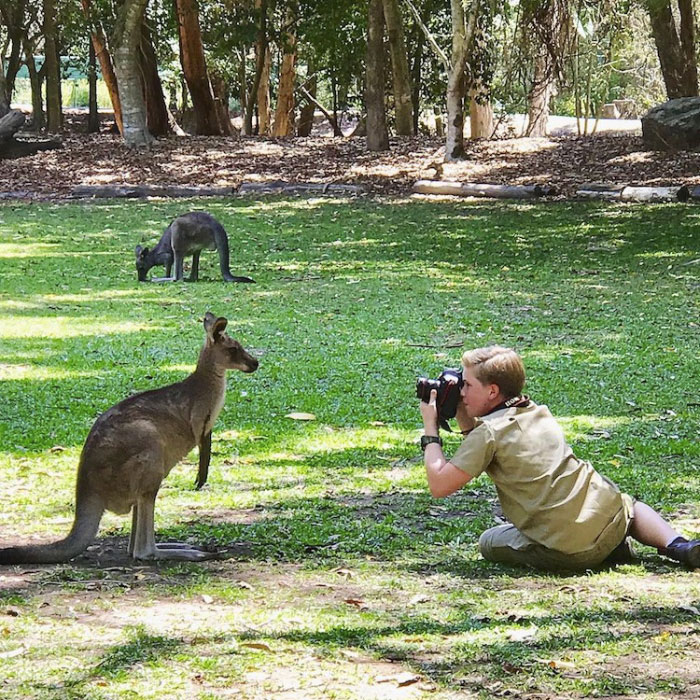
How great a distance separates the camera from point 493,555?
4812mm

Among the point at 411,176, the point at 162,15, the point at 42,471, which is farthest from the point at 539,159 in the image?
the point at 42,471

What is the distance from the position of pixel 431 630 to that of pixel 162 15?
27.8 m

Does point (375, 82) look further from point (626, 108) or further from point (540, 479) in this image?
point (626, 108)

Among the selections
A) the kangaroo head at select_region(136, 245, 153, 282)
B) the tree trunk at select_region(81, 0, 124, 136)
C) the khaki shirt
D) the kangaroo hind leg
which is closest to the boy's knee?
the khaki shirt

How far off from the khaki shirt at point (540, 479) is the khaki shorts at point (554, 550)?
3 centimetres

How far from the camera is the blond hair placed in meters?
4.64

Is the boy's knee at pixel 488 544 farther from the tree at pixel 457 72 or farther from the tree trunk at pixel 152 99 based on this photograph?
the tree trunk at pixel 152 99

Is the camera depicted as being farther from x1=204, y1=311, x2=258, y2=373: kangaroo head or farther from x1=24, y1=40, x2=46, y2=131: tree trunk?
x1=24, y1=40, x2=46, y2=131: tree trunk

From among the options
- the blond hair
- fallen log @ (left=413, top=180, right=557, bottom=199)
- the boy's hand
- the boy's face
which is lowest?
the boy's hand

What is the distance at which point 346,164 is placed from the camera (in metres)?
22.8

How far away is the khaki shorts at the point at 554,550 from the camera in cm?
467

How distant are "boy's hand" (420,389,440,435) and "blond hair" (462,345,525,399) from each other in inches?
7.9

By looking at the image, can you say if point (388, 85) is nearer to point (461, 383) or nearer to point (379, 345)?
point (379, 345)

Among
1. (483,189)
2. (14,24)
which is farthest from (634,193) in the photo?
(14,24)
